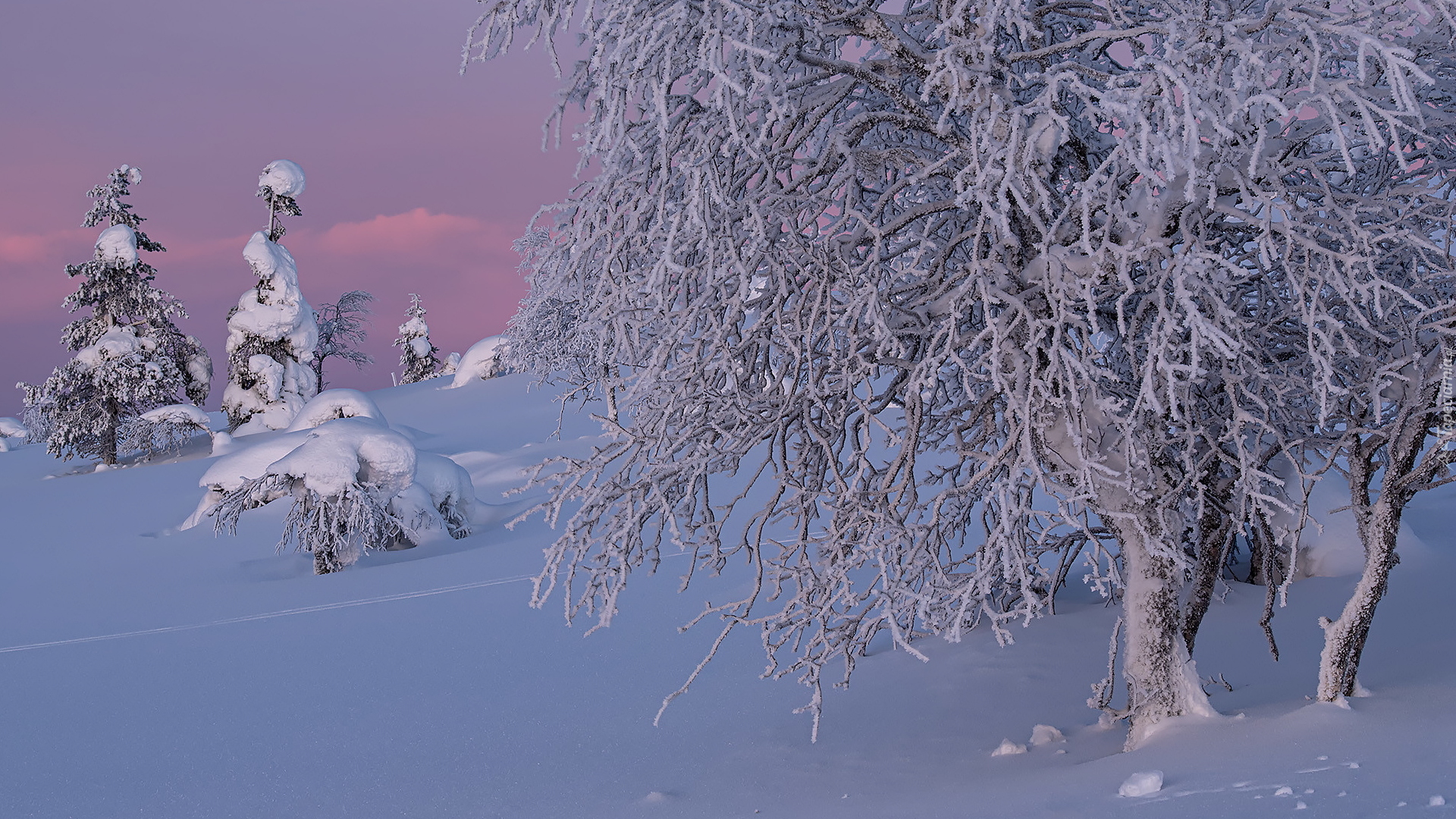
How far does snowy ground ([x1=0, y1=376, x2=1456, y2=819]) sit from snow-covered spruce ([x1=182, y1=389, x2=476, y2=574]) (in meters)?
1.06

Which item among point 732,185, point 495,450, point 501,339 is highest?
point 501,339

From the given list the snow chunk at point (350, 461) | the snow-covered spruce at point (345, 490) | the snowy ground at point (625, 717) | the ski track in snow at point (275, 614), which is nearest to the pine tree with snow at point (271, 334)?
the snow-covered spruce at point (345, 490)

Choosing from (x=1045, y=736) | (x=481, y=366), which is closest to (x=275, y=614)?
(x=1045, y=736)

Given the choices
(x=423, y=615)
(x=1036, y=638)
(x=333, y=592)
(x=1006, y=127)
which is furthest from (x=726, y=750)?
(x=333, y=592)

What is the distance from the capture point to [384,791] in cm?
583

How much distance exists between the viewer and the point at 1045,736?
5574 millimetres

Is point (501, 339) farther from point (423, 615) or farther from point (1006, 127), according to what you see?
point (1006, 127)

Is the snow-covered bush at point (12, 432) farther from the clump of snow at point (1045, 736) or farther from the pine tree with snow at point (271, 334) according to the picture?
the clump of snow at point (1045, 736)

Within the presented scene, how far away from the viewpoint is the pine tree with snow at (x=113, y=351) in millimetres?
24188

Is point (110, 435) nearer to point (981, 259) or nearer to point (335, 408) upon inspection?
point (335, 408)

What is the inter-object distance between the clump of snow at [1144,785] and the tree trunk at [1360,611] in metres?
1.22

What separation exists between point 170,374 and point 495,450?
31.1ft

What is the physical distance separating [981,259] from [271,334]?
26185 mm

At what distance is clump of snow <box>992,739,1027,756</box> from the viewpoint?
5410mm
